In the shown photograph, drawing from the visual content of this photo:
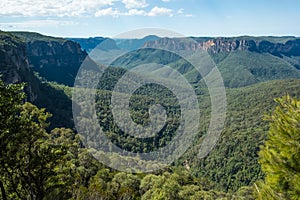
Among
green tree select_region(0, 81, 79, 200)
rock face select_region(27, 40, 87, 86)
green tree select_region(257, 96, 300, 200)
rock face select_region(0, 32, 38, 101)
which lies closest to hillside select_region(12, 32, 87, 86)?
rock face select_region(27, 40, 87, 86)

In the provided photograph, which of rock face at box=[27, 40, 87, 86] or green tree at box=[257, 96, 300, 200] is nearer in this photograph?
green tree at box=[257, 96, 300, 200]

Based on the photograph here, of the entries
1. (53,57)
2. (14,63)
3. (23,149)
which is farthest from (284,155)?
(53,57)

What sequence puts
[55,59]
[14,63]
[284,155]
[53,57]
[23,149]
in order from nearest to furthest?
1. [284,155]
2. [23,149]
3. [14,63]
4. [53,57]
5. [55,59]

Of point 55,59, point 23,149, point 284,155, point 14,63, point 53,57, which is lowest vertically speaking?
point 55,59

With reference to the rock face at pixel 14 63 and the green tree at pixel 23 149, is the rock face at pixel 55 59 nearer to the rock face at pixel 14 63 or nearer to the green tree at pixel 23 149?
the rock face at pixel 14 63

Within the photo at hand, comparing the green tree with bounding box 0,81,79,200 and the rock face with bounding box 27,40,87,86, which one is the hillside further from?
the green tree with bounding box 0,81,79,200

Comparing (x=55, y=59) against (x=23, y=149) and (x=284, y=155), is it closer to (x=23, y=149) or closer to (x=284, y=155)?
(x=23, y=149)
